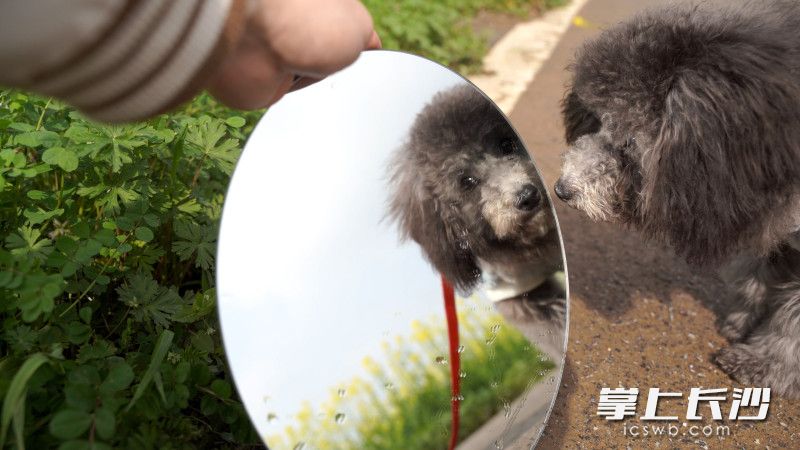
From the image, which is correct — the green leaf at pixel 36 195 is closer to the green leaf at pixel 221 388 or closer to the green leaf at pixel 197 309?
the green leaf at pixel 197 309

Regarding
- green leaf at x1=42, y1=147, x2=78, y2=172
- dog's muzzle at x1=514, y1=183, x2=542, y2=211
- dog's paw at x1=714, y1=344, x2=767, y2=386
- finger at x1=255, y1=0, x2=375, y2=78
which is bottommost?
dog's paw at x1=714, y1=344, x2=767, y2=386

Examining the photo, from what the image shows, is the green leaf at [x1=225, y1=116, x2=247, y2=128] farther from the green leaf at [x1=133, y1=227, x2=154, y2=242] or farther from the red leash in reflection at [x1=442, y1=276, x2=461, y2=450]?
the red leash in reflection at [x1=442, y1=276, x2=461, y2=450]

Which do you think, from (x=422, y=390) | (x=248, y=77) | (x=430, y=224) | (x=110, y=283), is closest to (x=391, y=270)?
(x=430, y=224)

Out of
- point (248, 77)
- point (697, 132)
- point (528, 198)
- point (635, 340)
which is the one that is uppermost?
point (248, 77)

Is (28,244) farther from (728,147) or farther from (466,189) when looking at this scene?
(728,147)

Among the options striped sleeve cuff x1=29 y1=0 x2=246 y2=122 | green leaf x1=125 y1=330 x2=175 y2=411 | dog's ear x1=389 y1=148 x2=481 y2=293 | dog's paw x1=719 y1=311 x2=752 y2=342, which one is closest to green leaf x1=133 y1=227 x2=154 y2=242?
green leaf x1=125 y1=330 x2=175 y2=411

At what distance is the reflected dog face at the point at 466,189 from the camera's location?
1.92m

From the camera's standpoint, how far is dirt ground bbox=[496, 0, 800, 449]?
222cm

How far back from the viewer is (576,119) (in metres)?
2.41

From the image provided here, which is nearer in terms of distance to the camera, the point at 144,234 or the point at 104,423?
the point at 104,423

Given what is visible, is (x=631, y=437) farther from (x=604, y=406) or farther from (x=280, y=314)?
(x=280, y=314)

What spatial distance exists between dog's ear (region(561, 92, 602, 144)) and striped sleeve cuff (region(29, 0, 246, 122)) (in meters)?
1.41

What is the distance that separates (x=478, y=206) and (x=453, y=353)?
1.35ft

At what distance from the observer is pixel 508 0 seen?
5.41m
